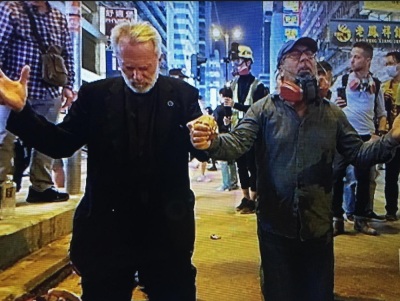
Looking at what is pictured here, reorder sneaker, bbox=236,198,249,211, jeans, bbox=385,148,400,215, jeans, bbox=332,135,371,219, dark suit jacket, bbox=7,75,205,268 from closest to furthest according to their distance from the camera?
1. dark suit jacket, bbox=7,75,205,268
2. jeans, bbox=385,148,400,215
3. jeans, bbox=332,135,371,219
4. sneaker, bbox=236,198,249,211

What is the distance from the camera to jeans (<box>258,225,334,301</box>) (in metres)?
1.18

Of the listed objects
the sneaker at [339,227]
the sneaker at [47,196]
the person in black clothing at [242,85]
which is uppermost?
the person in black clothing at [242,85]

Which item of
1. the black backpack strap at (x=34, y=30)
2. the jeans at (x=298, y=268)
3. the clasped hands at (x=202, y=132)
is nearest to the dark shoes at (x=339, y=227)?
the jeans at (x=298, y=268)

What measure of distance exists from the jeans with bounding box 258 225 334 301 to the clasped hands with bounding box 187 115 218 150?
0.34 metres

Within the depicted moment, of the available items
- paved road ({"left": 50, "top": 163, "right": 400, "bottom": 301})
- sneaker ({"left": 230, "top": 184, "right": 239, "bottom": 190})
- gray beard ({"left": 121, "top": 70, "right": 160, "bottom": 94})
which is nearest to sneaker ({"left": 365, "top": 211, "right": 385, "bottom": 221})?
Result: paved road ({"left": 50, "top": 163, "right": 400, "bottom": 301})

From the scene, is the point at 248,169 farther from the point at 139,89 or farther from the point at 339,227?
the point at 139,89

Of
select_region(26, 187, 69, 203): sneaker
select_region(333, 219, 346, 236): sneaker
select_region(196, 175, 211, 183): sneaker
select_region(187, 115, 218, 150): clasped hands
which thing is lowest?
select_region(333, 219, 346, 236): sneaker

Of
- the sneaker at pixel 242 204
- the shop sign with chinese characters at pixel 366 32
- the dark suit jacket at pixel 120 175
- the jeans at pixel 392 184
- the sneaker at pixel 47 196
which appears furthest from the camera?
the sneaker at pixel 47 196

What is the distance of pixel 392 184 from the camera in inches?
58.3

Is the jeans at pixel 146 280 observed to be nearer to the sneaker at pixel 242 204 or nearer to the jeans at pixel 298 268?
the jeans at pixel 298 268

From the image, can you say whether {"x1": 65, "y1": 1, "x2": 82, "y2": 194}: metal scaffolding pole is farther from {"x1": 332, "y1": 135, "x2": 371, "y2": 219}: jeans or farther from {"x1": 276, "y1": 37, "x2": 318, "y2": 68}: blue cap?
{"x1": 332, "y1": 135, "x2": 371, "y2": 219}: jeans

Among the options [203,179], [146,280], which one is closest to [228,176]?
[203,179]

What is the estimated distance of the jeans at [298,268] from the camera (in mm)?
1180

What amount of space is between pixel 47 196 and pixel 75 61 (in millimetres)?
630
